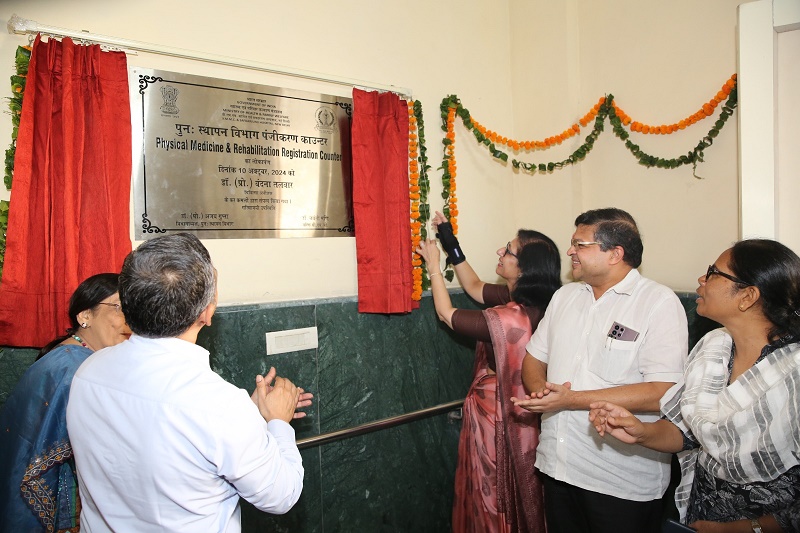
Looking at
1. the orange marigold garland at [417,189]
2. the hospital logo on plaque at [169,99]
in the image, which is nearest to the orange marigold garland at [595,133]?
the orange marigold garland at [417,189]

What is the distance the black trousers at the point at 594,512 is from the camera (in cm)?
207

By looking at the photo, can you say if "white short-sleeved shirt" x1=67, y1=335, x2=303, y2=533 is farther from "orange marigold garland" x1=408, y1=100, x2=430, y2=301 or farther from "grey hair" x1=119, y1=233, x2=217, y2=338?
"orange marigold garland" x1=408, y1=100, x2=430, y2=301

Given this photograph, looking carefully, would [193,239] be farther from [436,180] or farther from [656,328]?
[436,180]

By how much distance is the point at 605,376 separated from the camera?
82.3 inches

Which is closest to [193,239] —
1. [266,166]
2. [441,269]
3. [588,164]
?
[266,166]

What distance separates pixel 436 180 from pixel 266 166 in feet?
3.24

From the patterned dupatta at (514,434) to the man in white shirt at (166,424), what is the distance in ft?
4.66

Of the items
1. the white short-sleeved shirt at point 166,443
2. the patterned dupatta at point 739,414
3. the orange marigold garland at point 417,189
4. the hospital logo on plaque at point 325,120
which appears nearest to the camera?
the white short-sleeved shirt at point 166,443

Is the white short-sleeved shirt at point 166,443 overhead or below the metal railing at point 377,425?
overhead

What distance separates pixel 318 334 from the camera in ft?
8.43

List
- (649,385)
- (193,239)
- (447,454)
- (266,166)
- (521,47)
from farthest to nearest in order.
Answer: (521,47), (447,454), (266,166), (649,385), (193,239)

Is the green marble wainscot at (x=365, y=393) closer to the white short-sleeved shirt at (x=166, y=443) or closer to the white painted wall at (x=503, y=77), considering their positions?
the white painted wall at (x=503, y=77)

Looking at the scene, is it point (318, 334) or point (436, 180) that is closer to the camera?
point (318, 334)

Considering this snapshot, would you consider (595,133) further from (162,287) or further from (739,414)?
(162,287)
